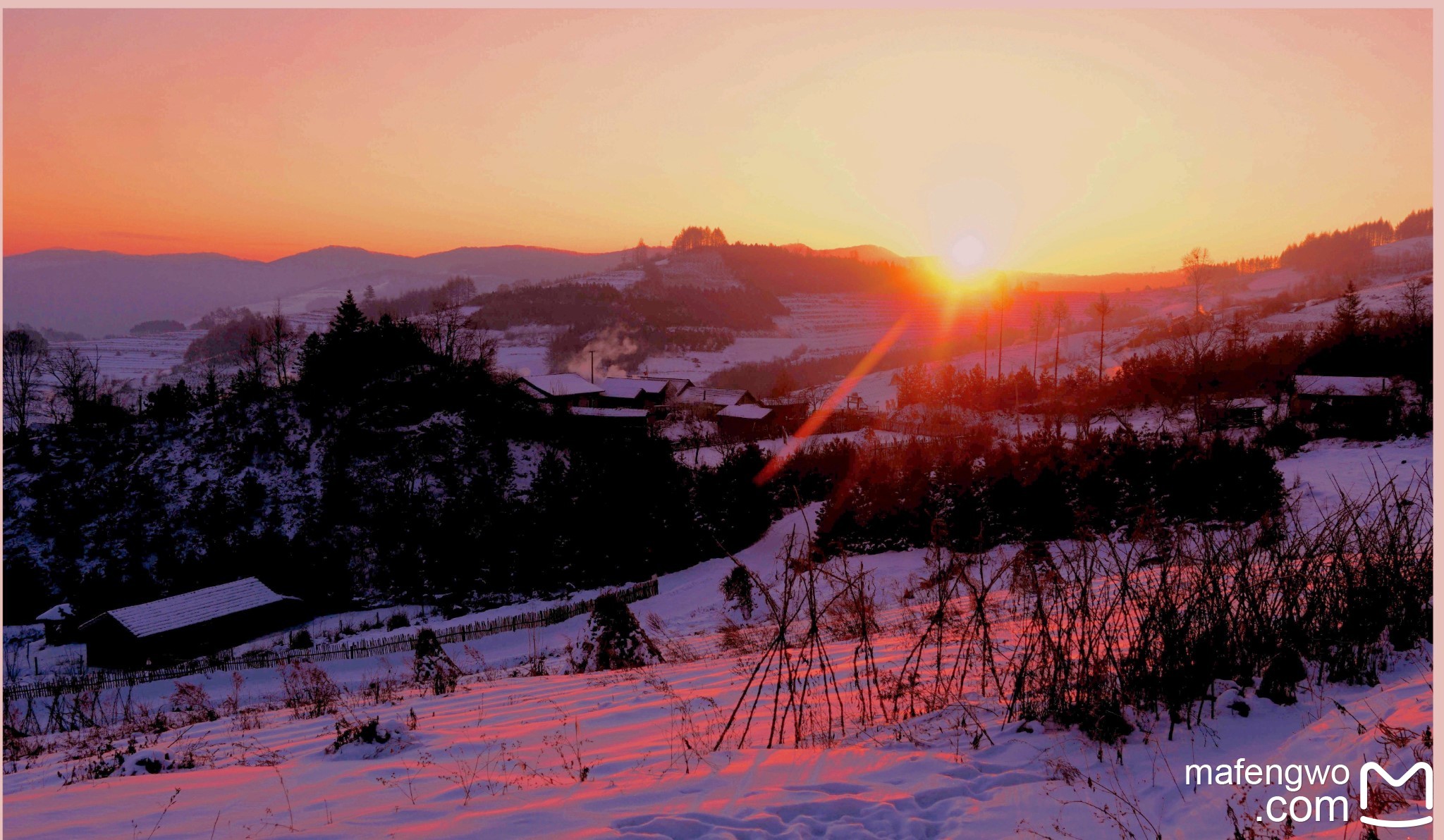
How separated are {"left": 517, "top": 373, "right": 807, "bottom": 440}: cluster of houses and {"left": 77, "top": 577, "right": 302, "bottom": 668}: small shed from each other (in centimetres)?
2155

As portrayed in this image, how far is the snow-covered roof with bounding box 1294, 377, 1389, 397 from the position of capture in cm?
2791

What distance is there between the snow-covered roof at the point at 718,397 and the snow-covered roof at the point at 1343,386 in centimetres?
3708

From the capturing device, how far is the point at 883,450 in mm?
30984

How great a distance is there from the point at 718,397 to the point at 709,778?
186 feet

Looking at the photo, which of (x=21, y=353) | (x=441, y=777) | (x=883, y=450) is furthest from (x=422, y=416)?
(x=441, y=777)

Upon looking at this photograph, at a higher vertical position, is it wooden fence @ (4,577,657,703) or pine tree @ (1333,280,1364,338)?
pine tree @ (1333,280,1364,338)

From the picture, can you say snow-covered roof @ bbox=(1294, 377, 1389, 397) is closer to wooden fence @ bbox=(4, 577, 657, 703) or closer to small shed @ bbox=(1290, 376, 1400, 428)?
small shed @ bbox=(1290, 376, 1400, 428)

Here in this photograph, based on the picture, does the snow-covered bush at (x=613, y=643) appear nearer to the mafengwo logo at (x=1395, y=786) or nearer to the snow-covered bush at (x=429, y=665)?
the snow-covered bush at (x=429, y=665)

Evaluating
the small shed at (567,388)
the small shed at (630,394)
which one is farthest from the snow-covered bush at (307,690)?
the small shed at (630,394)

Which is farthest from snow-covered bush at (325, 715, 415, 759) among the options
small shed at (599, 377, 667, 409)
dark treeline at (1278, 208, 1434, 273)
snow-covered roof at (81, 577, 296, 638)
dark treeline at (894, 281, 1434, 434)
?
dark treeline at (1278, 208, 1434, 273)

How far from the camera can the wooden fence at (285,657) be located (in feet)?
52.4

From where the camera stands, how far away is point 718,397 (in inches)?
2429

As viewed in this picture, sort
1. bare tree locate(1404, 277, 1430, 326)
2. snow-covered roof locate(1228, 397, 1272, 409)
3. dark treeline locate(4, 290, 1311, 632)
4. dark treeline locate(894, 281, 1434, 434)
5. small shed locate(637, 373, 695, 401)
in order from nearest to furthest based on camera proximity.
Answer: dark treeline locate(4, 290, 1311, 632), snow-covered roof locate(1228, 397, 1272, 409), dark treeline locate(894, 281, 1434, 434), bare tree locate(1404, 277, 1430, 326), small shed locate(637, 373, 695, 401)

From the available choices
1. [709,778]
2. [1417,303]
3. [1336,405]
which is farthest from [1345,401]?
[1417,303]
